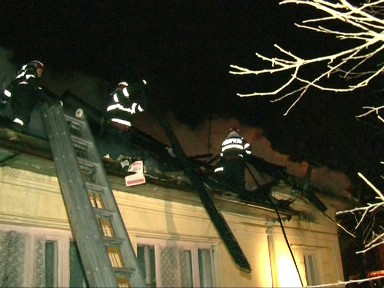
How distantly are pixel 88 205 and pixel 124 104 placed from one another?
11.2 ft

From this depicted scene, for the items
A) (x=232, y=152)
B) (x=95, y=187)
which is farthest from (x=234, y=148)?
(x=95, y=187)

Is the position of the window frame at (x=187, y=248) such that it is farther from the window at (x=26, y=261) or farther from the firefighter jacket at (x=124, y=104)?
the firefighter jacket at (x=124, y=104)

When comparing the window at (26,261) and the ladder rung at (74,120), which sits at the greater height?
the ladder rung at (74,120)

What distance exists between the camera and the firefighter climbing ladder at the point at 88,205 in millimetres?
3520

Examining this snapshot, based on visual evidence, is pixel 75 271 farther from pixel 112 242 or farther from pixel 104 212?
pixel 112 242

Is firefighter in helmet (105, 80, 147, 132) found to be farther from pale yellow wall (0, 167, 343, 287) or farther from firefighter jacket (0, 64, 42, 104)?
pale yellow wall (0, 167, 343, 287)

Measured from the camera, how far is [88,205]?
3.78 metres

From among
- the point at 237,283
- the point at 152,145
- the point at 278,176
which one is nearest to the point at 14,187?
the point at 152,145

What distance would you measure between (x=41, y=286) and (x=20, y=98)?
2229 mm

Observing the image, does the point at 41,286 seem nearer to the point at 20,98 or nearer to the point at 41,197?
the point at 41,197

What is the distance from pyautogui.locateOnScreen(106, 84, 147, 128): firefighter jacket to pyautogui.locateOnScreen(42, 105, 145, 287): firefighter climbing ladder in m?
1.92

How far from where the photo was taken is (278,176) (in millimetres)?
9391

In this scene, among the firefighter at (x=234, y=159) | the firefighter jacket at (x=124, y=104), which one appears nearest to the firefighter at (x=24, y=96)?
the firefighter jacket at (x=124, y=104)

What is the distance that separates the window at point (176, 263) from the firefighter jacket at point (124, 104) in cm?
196
